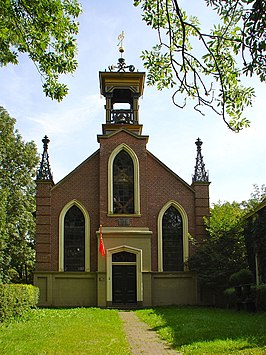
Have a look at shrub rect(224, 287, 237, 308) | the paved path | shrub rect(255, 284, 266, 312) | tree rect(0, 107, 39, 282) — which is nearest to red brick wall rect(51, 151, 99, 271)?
shrub rect(224, 287, 237, 308)

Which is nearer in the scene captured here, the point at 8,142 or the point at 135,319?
the point at 135,319

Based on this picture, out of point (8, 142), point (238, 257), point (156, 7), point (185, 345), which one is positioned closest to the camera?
point (156, 7)

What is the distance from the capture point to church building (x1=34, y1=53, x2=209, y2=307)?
2789 centimetres

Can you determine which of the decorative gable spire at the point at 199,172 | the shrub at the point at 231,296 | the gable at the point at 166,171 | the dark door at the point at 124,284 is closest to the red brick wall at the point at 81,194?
the dark door at the point at 124,284

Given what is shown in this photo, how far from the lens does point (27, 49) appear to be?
9.61m

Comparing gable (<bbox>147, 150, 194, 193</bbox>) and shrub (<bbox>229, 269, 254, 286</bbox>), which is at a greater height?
gable (<bbox>147, 150, 194, 193</bbox>)

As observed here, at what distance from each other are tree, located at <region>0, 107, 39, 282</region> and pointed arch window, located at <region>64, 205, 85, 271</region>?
9526 mm

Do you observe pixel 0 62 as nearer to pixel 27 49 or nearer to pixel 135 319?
pixel 27 49

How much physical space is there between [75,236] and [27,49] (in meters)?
19.9

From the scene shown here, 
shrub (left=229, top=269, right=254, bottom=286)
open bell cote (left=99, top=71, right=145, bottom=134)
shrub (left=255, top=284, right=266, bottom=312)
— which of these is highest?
open bell cote (left=99, top=71, right=145, bottom=134)

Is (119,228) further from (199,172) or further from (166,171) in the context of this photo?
(199,172)

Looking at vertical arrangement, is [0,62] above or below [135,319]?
above

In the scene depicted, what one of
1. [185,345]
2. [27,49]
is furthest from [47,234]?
[27,49]

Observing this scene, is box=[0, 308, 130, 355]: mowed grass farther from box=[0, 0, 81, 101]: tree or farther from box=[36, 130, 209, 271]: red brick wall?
box=[36, 130, 209, 271]: red brick wall
